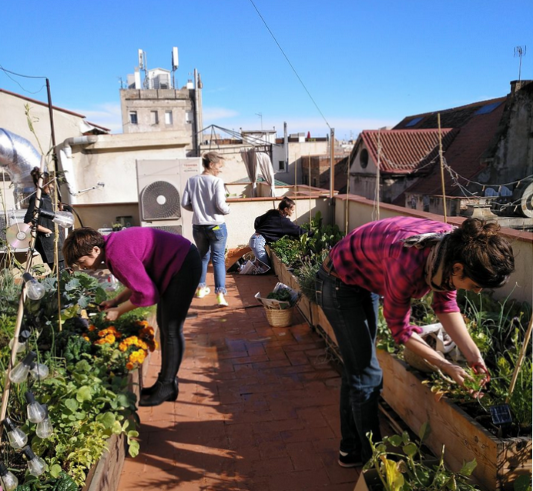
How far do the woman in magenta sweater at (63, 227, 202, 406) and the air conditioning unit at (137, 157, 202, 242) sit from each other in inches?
168

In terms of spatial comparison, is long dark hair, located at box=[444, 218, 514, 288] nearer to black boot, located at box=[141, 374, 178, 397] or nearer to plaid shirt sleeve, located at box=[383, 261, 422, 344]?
plaid shirt sleeve, located at box=[383, 261, 422, 344]

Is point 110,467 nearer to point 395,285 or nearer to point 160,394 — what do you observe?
point 160,394

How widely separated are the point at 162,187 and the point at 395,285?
19.0 ft

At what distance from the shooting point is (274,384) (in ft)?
11.4

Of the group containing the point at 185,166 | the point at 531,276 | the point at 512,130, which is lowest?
the point at 531,276

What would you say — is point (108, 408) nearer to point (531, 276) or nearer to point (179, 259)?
point (179, 259)

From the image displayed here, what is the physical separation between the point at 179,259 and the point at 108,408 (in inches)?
35.2

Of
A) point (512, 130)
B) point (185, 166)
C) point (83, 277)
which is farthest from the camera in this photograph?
point (512, 130)

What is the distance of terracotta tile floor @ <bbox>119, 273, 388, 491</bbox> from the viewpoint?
8.04ft

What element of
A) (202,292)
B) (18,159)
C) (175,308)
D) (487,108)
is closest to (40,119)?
(18,159)

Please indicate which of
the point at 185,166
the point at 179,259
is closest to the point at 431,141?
the point at 185,166

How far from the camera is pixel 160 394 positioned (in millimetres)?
3047

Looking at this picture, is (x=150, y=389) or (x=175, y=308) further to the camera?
→ (x=150, y=389)

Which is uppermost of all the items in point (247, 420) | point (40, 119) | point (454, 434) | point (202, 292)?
point (40, 119)
